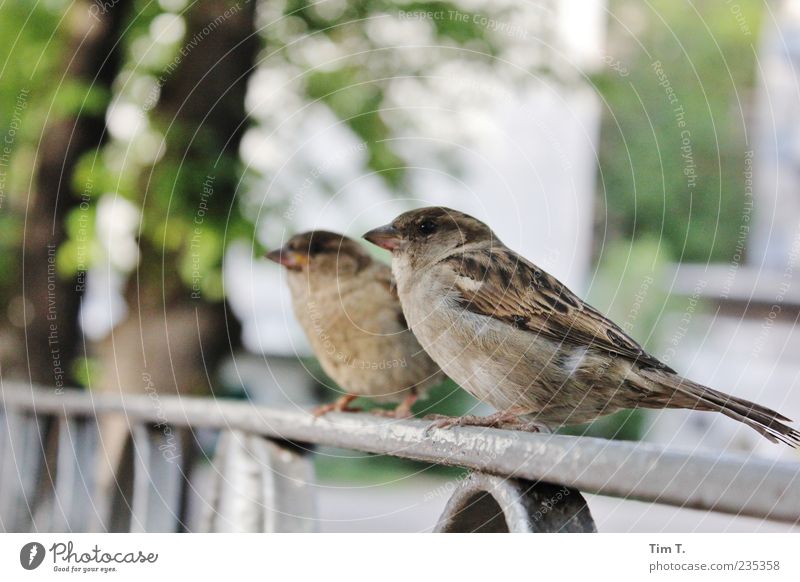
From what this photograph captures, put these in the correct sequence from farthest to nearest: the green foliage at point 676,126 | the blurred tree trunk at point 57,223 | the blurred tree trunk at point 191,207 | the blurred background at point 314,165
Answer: the blurred tree trunk at point 57,223 < the blurred tree trunk at point 191,207 < the green foliage at point 676,126 < the blurred background at point 314,165

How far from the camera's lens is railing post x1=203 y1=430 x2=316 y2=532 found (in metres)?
1.17

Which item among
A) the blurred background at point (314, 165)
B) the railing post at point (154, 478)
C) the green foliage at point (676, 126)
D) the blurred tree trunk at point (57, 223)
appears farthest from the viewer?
the blurred tree trunk at point (57, 223)

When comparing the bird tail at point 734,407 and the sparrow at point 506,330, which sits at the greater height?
the sparrow at point 506,330

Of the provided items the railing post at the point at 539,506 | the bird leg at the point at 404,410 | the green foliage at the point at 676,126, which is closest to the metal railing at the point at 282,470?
the railing post at the point at 539,506

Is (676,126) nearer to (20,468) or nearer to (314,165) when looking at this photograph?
(314,165)

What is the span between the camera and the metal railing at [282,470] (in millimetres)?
585

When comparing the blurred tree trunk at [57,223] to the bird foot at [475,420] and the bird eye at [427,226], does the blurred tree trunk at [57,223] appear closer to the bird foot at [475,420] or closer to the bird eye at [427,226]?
the bird eye at [427,226]

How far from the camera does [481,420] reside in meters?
0.95

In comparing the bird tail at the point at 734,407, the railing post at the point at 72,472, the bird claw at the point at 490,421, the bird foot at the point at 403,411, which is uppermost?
the railing post at the point at 72,472

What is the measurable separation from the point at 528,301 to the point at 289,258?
0.38 meters

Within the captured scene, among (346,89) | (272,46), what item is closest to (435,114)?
(346,89)

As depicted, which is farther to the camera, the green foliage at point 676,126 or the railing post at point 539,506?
the green foliage at point 676,126

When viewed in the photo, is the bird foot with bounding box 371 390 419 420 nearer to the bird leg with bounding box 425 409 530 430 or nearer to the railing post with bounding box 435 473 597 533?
the bird leg with bounding box 425 409 530 430

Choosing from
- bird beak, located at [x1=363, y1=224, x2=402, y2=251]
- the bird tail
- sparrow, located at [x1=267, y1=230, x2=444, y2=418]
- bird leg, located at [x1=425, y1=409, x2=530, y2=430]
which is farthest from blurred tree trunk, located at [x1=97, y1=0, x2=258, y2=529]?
the bird tail
